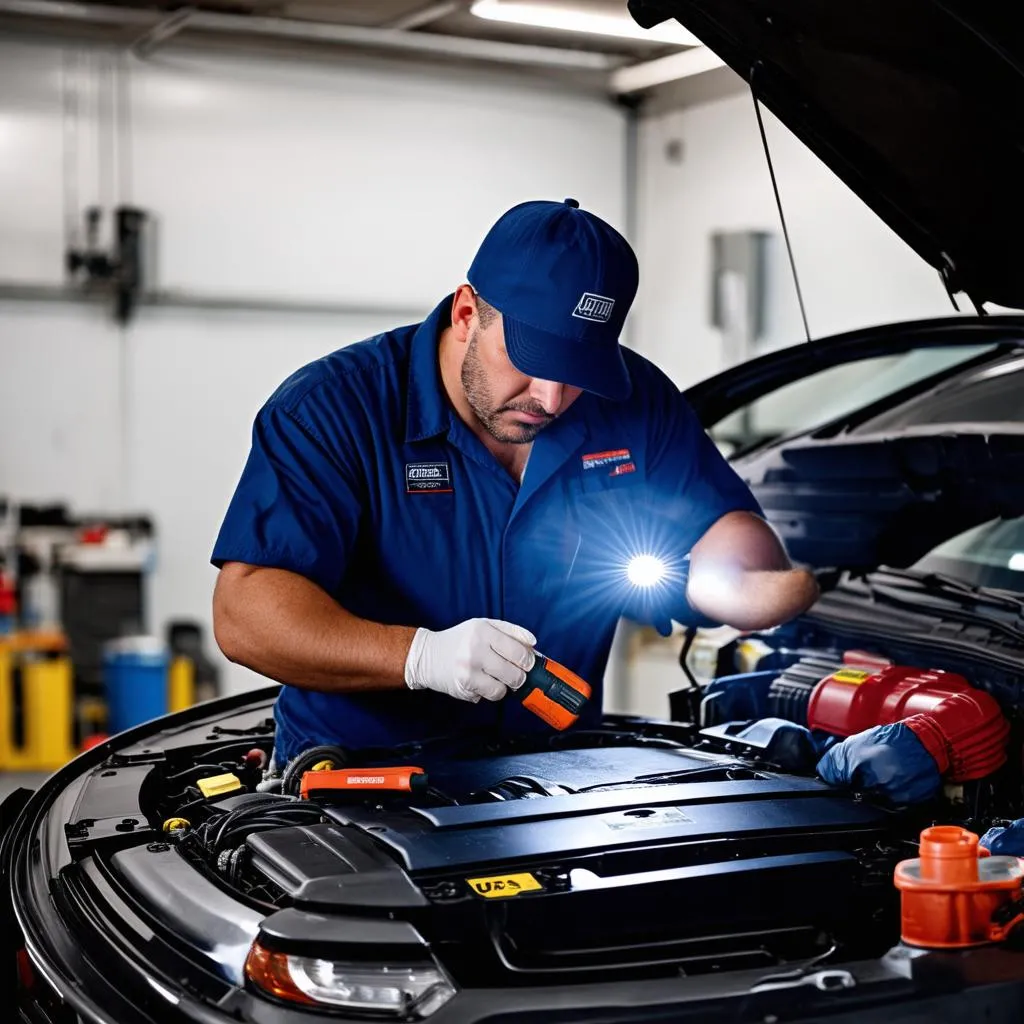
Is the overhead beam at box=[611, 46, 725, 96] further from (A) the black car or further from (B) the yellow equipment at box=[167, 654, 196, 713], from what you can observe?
(A) the black car

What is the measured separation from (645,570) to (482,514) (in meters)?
0.32

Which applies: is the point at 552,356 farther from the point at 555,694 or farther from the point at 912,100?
the point at 912,100

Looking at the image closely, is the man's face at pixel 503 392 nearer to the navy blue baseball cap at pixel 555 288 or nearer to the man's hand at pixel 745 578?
the navy blue baseball cap at pixel 555 288

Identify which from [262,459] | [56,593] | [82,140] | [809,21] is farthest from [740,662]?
[82,140]

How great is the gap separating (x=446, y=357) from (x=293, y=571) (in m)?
0.45

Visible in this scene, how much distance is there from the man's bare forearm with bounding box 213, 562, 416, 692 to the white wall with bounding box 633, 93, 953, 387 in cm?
426

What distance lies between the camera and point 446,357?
2287mm

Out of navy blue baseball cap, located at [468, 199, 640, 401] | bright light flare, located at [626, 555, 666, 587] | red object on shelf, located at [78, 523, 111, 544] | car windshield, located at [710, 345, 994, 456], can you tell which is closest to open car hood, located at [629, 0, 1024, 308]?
navy blue baseball cap, located at [468, 199, 640, 401]

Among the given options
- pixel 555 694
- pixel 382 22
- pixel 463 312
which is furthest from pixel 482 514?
pixel 382 22

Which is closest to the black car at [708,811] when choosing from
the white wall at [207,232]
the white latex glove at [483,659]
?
the white latex glove at [483,659]

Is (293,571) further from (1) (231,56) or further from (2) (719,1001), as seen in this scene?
(1) (231,56)

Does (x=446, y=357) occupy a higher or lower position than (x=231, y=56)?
lower

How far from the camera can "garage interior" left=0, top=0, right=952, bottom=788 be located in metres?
6.18

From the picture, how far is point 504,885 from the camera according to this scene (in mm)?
1519
